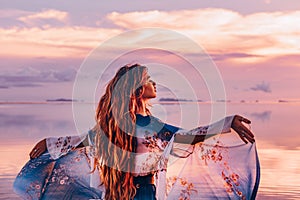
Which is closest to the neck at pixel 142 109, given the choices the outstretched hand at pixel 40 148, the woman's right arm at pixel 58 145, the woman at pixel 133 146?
the woman at pixel 133 146

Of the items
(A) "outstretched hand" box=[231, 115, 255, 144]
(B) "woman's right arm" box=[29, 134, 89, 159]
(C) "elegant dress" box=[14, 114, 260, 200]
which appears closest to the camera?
(A) "outstretched hand" box=[231, 115, 255, 144]

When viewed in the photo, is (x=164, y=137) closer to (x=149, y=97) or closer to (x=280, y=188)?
(x=149, y=97)

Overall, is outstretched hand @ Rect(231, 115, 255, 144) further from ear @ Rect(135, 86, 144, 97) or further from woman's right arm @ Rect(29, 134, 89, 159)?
woman's right arm @ Rect(29, 134, 89, 159)

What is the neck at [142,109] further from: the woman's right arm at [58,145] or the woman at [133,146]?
the woman's right arm at [58,145]

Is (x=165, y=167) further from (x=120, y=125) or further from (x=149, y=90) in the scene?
(x=149, y=90)

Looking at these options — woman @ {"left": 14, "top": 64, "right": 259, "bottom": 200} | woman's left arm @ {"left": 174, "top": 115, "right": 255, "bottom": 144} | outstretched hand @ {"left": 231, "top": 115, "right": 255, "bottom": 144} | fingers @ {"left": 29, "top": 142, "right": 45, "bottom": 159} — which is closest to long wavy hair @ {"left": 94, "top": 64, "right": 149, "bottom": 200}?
woman @ {"left": 14, "top": 64, "right": 259, "bottom": 200}

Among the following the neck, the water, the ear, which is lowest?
the water

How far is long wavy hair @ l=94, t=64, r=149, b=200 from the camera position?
17.1ft

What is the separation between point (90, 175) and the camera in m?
5.67

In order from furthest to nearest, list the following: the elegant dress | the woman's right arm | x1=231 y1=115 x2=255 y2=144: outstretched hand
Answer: the woman's right arm < the elegant dress < x1=231 y1=115 x2=255 y2=144: outstretched hand

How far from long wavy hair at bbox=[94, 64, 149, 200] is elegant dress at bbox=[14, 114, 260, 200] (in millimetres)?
62

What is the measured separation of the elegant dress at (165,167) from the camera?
531cm

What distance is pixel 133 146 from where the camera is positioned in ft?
17.3

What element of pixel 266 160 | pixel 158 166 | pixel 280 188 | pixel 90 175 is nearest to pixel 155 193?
pixel 158 166
